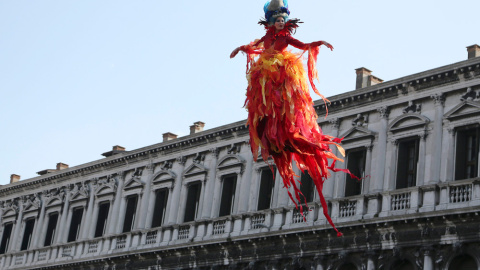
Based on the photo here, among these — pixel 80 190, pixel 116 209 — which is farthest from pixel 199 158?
pixel 80 190

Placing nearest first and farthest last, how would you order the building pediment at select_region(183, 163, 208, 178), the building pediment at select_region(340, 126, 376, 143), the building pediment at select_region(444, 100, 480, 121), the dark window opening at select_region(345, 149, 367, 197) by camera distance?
the building pediment at select_region(444, 100, 480, 121) < the building pediment at select_region(340, 126, 376, 143) < the dark window opening at select_region(345, 149, 367, 197) < the building pediment at select_region(183, 163, 208, 178)

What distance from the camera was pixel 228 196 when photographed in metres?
38.1

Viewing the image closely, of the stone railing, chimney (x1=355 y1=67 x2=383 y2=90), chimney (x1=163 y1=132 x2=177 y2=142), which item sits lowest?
the stone railing

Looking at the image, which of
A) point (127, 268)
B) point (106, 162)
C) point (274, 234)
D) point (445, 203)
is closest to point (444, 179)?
point (445, 203)

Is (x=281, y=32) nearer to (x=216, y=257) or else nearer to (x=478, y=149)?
(x=478, y=149)

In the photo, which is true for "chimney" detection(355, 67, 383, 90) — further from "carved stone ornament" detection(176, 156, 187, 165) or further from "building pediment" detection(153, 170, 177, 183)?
"building pediment" detection(153, 170, 177, 183)

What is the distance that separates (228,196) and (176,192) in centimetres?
314

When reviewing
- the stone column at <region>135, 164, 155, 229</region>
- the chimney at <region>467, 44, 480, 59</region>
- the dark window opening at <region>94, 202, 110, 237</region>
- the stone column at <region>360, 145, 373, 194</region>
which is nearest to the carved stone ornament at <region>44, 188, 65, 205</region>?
the dark window opening at <region>94, 202, 110, 237</region>

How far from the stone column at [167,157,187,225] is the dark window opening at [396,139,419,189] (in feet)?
38.7

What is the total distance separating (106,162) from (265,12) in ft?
107

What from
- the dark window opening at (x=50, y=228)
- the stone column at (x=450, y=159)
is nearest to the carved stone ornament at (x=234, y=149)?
the stone column at (x=450, y=159)

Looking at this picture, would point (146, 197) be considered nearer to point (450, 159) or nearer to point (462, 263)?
point (450, 159)

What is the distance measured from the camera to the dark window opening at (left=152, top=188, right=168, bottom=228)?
41.0 meters

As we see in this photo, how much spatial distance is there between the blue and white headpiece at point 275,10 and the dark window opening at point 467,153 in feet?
57.1
